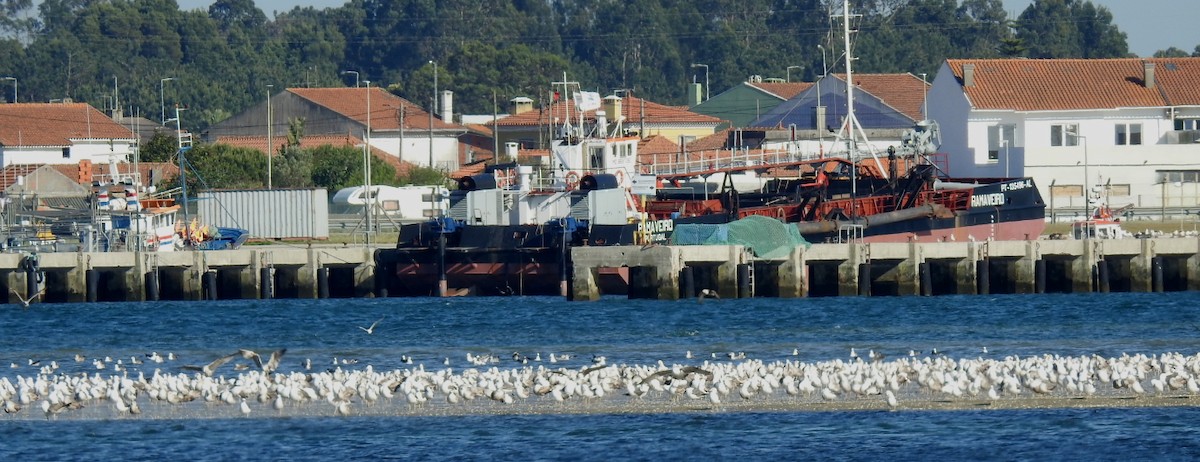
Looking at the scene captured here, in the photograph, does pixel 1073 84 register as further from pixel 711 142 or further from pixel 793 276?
pixel 793 276

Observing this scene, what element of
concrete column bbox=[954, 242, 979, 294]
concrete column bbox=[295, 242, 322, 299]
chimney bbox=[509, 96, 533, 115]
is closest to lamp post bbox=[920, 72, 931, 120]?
chimney bbox=[509, 96, 533, 115]

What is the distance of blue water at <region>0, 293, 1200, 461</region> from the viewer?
2583cm

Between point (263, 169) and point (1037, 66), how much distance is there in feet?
99.2

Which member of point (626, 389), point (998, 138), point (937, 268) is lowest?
point (626, 389)

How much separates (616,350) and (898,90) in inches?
2333

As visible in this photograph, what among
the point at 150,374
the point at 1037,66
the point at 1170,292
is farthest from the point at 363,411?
the point at 1037,66

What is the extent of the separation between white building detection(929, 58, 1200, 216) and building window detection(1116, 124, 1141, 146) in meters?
0.03

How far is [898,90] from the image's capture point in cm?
9262

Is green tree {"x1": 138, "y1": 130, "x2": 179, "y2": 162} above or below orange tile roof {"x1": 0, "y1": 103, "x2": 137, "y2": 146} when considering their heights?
below

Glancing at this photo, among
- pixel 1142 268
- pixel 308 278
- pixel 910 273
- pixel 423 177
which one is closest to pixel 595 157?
pixel 308 278

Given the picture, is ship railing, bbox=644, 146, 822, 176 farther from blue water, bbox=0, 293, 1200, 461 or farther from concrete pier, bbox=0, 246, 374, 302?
concrete pier, bbox=0, 246, 374, 302

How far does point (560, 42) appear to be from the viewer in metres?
153

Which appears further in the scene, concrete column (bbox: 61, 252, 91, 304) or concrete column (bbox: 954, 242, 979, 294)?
concrete column (bbox: 61, 252, 91, 304)

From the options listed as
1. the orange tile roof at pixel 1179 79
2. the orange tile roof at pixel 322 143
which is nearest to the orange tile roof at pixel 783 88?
the orange tile roof at pixel 322 143
